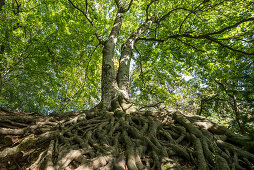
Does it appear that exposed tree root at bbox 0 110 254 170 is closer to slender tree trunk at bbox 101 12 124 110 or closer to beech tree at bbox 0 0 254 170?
beech tree at bbox 0 0 254 170

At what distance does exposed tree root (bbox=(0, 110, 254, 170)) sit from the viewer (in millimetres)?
2047

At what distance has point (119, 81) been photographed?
5.70m

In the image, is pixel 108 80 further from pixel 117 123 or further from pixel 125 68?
pixel 117 123

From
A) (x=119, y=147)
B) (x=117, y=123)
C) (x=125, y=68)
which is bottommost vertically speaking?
(x=119, y=147)

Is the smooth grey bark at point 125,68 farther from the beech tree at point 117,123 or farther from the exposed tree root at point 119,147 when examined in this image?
the exposed tree root at point 119,147

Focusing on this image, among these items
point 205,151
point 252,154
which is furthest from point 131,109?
point 252,154

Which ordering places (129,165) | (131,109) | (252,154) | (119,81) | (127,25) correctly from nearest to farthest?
(129,165), (252,154), (131,109), (119,81), (127,25)

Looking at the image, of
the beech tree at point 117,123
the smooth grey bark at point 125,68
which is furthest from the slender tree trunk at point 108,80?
the smooth grey bark at point 125,68

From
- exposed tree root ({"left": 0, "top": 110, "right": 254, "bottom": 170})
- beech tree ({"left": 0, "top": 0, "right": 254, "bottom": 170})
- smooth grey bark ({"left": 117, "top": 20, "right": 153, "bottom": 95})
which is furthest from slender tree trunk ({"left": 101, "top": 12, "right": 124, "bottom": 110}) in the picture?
exposed tree root ({"left": 0, "top": 110, "right": 254, "bottom": 170})

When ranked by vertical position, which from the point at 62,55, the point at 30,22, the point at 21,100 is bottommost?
the point at 21,100

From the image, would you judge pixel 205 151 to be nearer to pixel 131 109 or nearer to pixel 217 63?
pixel 131 109

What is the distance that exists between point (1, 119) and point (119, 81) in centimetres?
381

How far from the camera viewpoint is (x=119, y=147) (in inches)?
103

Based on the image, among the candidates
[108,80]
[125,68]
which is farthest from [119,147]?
[125,68]
